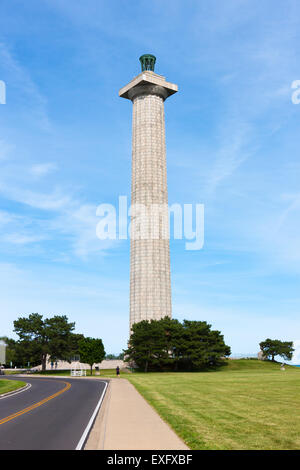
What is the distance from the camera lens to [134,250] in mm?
90938

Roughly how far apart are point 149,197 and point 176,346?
110 feet

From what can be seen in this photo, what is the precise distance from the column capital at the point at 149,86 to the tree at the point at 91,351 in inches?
2198

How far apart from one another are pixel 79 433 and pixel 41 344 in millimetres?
74265

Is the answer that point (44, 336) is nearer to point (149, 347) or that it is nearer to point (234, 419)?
point (149, 347)

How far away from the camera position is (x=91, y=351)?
80125mm

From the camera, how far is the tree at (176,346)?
70.1 metres

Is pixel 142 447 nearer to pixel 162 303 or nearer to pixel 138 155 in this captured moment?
pixel 162 303

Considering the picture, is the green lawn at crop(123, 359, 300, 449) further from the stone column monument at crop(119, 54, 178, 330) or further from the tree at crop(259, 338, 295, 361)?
the tree at crop(259, 338, 295, 361)

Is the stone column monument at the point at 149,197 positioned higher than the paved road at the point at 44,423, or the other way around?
the stone column monument at the point at 149,197

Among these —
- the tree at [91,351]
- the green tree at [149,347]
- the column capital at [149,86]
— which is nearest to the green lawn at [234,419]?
the green tree at [149,347]

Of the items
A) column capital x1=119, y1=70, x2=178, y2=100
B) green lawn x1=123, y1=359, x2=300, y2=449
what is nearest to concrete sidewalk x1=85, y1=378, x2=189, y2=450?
green lawn x1=123, y1=359, x2=300, y2=449

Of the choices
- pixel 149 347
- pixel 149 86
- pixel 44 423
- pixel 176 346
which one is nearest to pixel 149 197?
pixel 149 86

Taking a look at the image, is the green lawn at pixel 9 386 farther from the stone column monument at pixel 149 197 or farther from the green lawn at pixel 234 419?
the stone column monument at pixel 149 197

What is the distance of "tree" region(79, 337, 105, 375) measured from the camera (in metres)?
80.1
